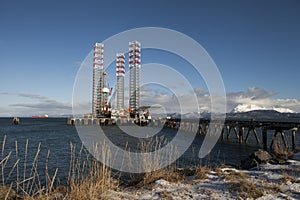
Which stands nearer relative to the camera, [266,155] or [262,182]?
[262,182]

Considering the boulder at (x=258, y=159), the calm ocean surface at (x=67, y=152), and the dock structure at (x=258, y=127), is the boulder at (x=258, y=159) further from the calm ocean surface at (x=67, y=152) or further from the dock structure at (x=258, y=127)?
the dock structure at (x=258, y=127)

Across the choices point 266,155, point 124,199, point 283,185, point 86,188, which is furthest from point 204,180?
point 266,155

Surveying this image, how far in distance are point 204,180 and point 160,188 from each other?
5.10 feet

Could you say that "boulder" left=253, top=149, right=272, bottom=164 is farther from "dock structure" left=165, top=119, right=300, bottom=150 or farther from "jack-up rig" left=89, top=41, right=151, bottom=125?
"jack-up rig" left=89, top=41, right=151, bottom=125

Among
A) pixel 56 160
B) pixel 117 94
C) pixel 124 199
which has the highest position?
pixel 117 94

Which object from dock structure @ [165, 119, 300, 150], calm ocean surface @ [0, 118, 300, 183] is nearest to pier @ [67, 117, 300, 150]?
dock structure @ [165, 119, 300, 150]

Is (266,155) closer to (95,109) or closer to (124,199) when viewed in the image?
(124,199)

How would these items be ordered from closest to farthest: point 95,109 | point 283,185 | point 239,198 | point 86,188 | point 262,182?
1. point 239,198
2. point 86,188
3. point 283,185
4. point 262,182
5. point 95,109

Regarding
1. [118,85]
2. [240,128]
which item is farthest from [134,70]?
[240,128]

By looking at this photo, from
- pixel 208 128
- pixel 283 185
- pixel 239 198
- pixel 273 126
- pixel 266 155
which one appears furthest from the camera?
pixel 208 128

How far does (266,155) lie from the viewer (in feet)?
33.1

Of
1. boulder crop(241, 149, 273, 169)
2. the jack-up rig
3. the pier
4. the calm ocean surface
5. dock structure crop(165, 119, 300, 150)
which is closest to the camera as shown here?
boulder crop(241, 149, 273, 169)

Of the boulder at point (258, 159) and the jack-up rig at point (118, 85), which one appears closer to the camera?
the boulder at point (258, 159)

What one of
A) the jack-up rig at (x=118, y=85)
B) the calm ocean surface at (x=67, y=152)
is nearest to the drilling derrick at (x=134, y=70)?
the jack-up rig at (x=118, y=85)
